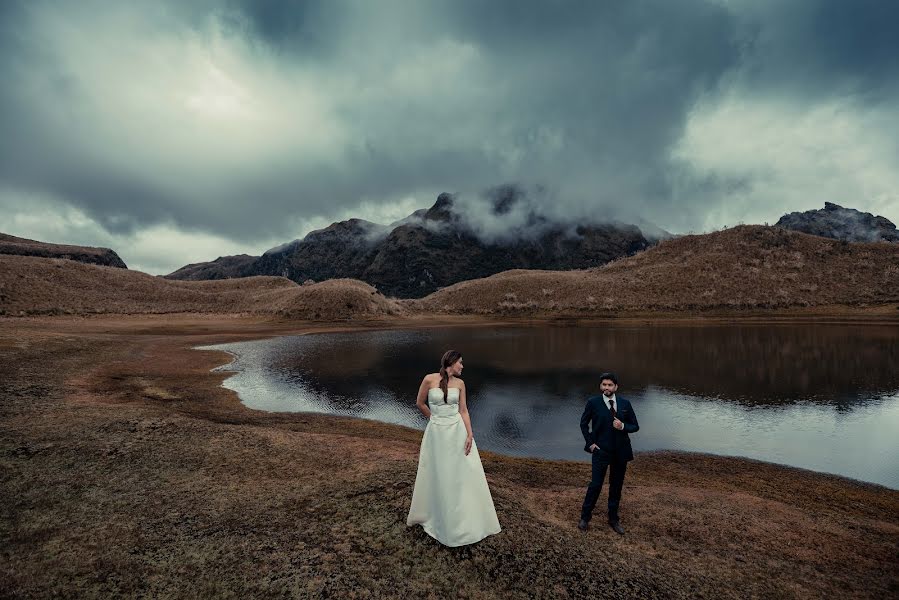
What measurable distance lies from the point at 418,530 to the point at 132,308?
350 ft

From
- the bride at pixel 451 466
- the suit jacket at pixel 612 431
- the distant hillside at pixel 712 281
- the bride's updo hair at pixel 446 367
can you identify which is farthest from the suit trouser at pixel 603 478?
the distant hillside at pixel 712 281

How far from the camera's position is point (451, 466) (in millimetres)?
7082

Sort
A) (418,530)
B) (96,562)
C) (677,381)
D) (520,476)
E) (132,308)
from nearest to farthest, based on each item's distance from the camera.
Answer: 1. (96,562)
2. (418,530)
3. (520,476)
4. (677,381)
5. (132,308)

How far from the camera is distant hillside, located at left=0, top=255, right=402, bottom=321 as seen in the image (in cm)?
8231

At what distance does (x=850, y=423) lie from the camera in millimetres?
19109

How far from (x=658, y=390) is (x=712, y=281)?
90788mm

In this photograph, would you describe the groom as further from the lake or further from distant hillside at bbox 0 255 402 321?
distant hillside at bbox 0 255 402 321

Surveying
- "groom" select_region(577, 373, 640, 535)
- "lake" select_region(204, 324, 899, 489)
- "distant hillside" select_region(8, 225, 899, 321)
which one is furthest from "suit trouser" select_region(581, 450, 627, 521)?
"distant hillside" select_region(8, 225, 899, 321)

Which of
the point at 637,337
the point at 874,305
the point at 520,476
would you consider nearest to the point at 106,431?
the point at 520,476

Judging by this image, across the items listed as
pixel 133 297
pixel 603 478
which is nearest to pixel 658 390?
pixel 603 478

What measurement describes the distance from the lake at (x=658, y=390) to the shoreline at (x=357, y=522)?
8.77ft

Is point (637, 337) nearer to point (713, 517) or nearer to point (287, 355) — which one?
point (287, 355)

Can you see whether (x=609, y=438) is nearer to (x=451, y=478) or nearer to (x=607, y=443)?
(x=607, y=443)

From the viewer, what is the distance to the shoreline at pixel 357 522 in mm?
6410
